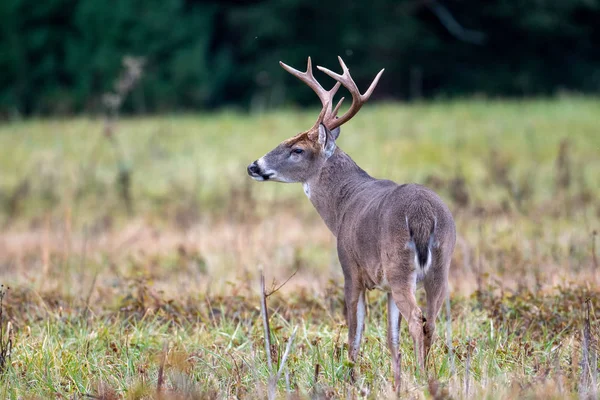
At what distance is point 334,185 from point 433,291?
4.31 ft

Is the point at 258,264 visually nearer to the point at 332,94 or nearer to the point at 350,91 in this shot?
the point at 332,94

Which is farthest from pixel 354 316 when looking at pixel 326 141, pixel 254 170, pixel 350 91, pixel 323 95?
pixel 323 95

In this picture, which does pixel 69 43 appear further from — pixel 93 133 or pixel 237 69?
pixel 93 133

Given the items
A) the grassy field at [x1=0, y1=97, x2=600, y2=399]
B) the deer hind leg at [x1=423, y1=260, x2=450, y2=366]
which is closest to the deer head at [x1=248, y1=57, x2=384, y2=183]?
the grassy field at [x1=0, y1=97, x2=600, y2=399]

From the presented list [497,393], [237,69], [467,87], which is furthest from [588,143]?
[237,69]

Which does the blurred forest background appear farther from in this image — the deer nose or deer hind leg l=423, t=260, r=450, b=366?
deer hind leg l=423, t=260, r=450, b=366

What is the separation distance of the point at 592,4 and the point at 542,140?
1401 cm

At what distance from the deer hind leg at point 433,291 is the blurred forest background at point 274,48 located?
19.8 meters

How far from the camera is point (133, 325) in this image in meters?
5.61

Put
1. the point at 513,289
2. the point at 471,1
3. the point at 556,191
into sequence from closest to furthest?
1. the point at 513,289
2. the point at 556,191
3. the point at 471,1

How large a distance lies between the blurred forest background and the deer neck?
60.3 ft

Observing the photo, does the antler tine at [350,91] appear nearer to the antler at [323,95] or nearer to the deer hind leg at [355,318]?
the antler at [323,95]

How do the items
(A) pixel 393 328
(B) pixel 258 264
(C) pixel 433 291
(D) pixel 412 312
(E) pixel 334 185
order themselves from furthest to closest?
(B) pixel 258 264
(E) pixel 334 185
(A) pixel 393 328
(C) pixel 433 291
(D) pixel 412 312

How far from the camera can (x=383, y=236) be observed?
434 centimetres
